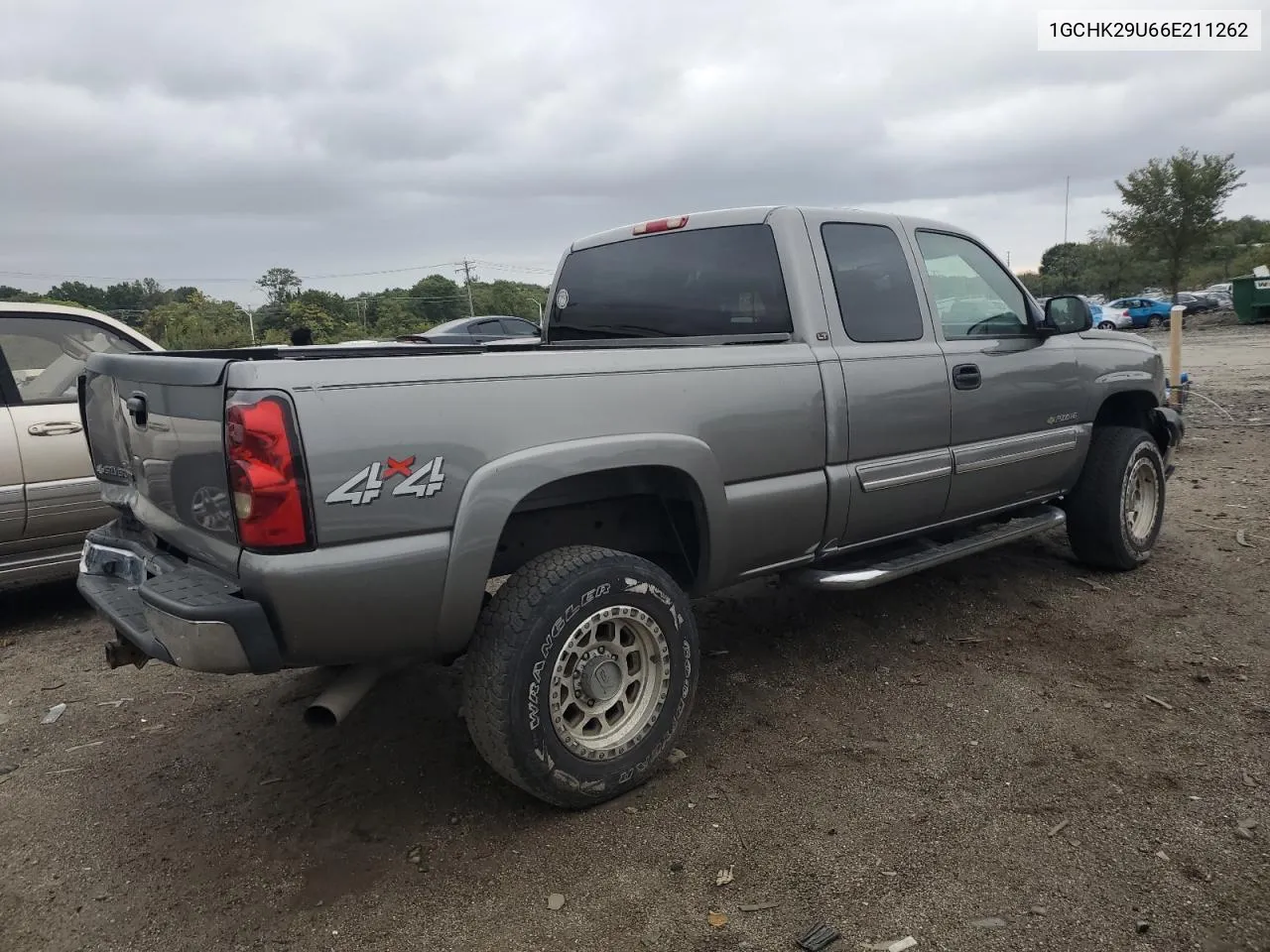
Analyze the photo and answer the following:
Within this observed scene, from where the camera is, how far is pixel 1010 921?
7.50 ft

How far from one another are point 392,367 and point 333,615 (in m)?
0.68

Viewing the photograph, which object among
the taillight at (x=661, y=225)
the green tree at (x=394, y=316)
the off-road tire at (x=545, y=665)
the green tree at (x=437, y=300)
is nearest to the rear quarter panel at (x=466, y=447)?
the off-road tire at (x=545, y=665)

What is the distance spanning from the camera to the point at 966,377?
395 centimetres

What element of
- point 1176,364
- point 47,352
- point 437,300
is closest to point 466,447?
point 47,352

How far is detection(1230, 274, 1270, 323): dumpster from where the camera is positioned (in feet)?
93.5

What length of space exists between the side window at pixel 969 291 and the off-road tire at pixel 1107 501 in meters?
0.98

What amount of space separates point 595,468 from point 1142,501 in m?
3.89

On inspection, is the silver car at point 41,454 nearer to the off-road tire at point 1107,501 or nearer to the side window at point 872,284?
the side window at point 872,284

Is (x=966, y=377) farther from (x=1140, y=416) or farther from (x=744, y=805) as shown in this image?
(x=744, y=805)

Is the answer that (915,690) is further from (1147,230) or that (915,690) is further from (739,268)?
(1147,230)

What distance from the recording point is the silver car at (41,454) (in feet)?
15.2

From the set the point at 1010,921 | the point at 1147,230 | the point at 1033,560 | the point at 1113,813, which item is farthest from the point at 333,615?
the point at 1147,230

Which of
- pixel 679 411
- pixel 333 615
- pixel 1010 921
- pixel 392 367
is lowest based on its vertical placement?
pixel 1010 921

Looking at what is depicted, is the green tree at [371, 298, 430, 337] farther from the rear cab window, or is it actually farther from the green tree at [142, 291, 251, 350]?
the rear cab window
